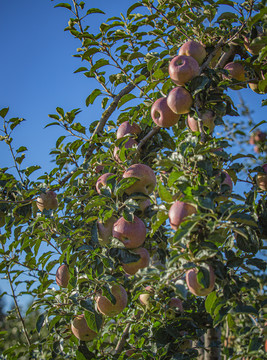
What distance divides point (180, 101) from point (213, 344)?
137cm

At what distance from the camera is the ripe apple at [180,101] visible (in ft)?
4.88

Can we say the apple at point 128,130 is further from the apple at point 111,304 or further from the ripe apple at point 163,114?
the apple at point 111,304

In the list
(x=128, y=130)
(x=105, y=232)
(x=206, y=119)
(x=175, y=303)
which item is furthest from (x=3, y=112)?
(x=175, y=303)

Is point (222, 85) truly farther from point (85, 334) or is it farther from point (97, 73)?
point (85, 334)

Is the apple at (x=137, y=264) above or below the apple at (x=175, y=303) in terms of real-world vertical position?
above

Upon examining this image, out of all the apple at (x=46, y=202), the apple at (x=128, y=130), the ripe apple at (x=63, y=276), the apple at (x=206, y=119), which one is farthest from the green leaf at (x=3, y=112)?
the apple at (x=206, y=119)

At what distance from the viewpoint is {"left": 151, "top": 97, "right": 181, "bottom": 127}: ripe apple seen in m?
1.59

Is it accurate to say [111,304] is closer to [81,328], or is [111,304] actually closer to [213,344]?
[81,328]

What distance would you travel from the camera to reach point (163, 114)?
160 centimetres

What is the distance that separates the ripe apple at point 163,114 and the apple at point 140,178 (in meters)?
0.27

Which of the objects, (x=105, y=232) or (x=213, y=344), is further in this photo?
(x=213, y=344)

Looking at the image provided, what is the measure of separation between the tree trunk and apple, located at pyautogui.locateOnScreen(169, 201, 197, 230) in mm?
1135

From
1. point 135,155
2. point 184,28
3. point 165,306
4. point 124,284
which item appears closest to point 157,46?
point 184,28

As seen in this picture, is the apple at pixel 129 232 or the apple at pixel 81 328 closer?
the apple at pixel 129 232
